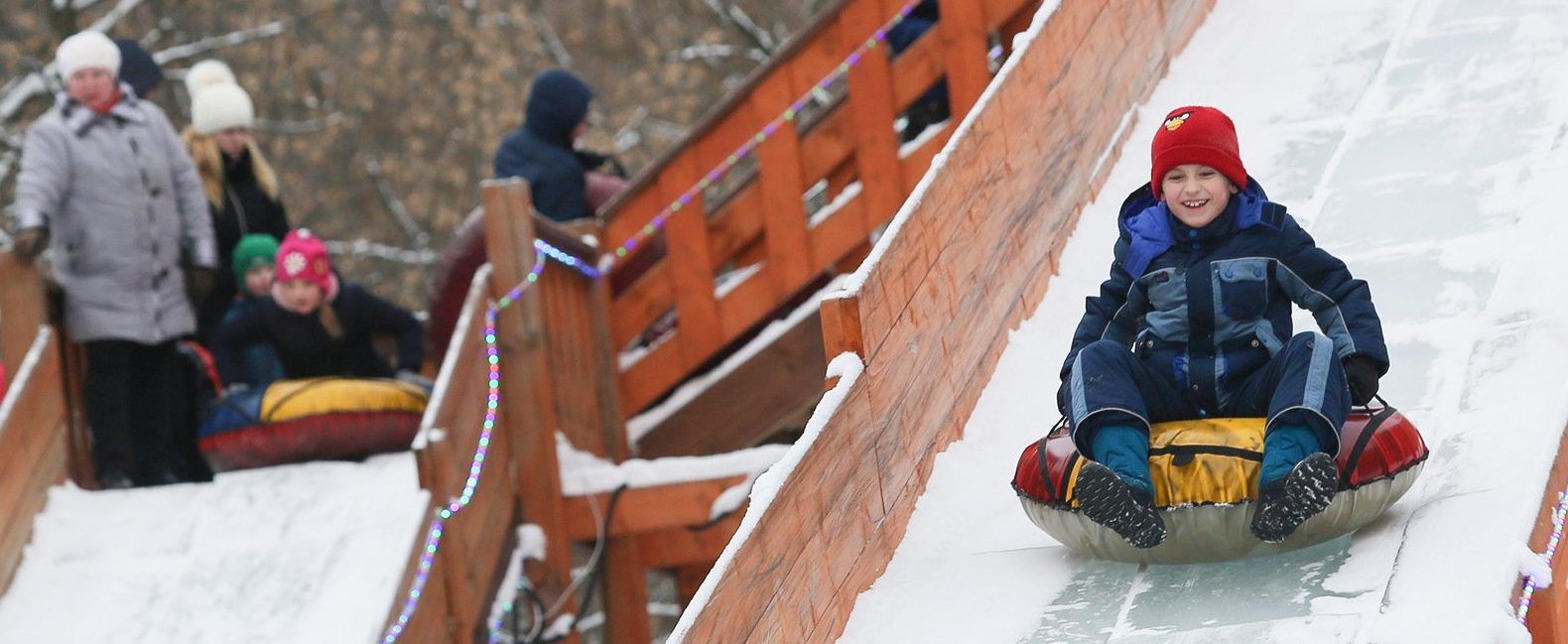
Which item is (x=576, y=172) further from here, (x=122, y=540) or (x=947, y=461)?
(x=947, y=461)

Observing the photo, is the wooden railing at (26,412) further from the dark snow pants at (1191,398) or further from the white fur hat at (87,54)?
the dark snow pants at (1191,398)

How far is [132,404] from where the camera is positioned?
781cm

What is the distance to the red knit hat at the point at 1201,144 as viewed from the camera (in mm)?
4770

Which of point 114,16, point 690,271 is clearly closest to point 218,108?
point 690,271

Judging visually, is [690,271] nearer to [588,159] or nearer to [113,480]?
[588,159]

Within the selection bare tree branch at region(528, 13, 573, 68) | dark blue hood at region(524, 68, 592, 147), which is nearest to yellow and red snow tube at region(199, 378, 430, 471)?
dark blue hood at region(524, 68, 592, 147)

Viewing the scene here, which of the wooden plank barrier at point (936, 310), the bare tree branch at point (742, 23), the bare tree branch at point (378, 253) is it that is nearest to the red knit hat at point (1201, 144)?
the wooden plank barrier at point (936, 310)

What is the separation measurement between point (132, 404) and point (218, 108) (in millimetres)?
1150

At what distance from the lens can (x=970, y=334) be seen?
18.6ft

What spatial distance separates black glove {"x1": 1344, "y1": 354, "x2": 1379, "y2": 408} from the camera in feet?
15.2

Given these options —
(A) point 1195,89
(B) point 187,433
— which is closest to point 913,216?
(A) point 1195,89

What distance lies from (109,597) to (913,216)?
2856mm

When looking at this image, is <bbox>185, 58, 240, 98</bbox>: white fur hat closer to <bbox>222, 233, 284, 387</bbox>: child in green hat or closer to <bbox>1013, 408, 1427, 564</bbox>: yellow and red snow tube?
<bbox>222, 233, 284, 387</bbox>: child in green hat

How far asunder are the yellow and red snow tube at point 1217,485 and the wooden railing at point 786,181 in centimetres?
348
